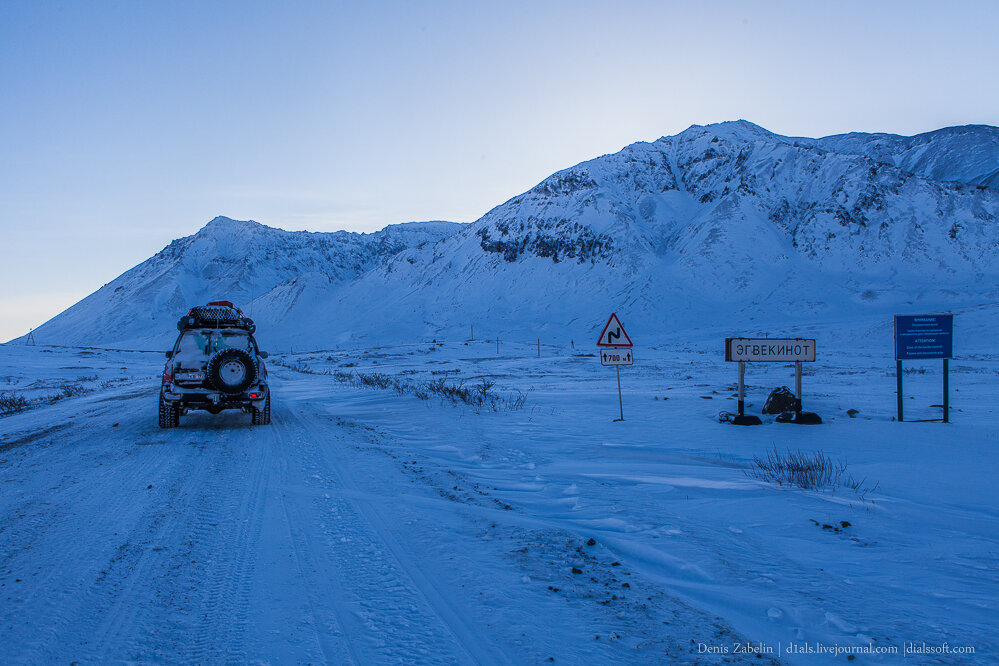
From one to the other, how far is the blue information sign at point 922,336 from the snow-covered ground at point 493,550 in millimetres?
2161

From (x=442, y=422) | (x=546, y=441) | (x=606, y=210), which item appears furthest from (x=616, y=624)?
(x=606, y=210)

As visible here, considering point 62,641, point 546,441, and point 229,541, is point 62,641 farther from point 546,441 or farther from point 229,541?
point 546,441

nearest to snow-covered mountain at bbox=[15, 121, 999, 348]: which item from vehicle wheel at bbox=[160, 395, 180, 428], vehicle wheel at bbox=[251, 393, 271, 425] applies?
vehicle wheel at bbox=[251, 393, 271, 425]

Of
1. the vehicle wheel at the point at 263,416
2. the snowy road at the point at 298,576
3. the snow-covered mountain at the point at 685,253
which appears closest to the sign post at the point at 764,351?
the snowy road at the point at 298,576

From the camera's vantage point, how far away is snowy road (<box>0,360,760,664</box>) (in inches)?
129

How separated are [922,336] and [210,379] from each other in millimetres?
13977

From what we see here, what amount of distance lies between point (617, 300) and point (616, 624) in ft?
289

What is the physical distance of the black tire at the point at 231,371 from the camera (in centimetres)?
1111

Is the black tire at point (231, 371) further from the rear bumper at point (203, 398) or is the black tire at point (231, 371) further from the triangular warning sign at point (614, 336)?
the triangular warning sign at point (614, 336)

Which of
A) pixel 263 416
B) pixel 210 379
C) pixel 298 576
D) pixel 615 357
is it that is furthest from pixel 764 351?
pixel 210 379

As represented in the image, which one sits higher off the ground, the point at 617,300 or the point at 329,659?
the point at 617,300

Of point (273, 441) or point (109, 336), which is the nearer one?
point (273, 441)

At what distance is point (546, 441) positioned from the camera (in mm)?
10078

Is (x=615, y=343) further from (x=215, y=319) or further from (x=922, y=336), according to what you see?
(x=215, y=319)
